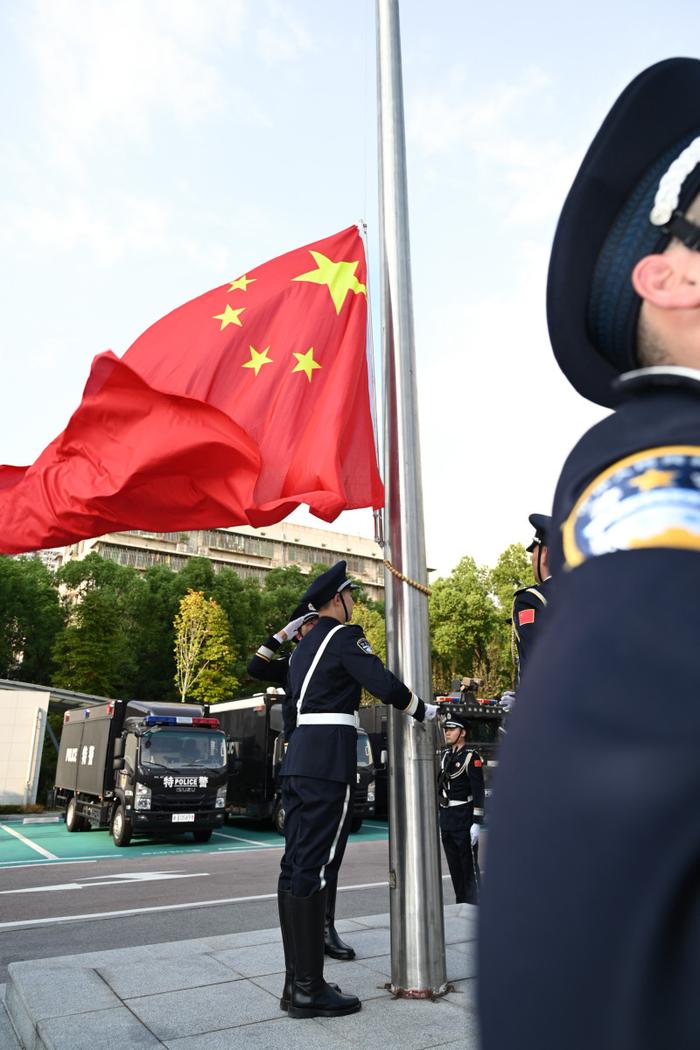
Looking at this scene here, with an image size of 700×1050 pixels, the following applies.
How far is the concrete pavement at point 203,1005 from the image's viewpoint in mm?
3225

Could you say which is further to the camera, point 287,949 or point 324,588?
point 324,588

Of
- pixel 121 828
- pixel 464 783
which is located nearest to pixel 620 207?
pixel 464 783

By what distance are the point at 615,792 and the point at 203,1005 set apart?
3779mm

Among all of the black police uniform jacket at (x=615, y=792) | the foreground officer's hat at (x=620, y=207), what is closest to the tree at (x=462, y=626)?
the foreground officer's hat at (x=620, y=207)

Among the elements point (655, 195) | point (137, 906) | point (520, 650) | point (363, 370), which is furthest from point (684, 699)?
point (137, 906)

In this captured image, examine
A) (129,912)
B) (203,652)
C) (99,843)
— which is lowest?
(129,912)

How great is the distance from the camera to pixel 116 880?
34.4ft

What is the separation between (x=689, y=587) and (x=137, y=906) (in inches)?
356

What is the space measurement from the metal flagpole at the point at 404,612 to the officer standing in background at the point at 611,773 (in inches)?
144

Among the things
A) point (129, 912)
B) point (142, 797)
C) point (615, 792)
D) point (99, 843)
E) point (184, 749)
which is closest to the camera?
point (615, 792)

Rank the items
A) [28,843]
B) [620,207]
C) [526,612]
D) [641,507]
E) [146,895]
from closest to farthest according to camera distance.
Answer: [641,507], [620,207], [526,612], [146,895], [28,843]

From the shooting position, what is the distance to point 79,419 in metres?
5.57

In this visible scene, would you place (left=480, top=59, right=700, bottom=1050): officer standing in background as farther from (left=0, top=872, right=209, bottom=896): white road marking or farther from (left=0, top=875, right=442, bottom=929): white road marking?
(left=0, top=872, right=209, bottom=896): white road marking

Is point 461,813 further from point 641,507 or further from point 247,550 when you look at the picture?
point 247,550
